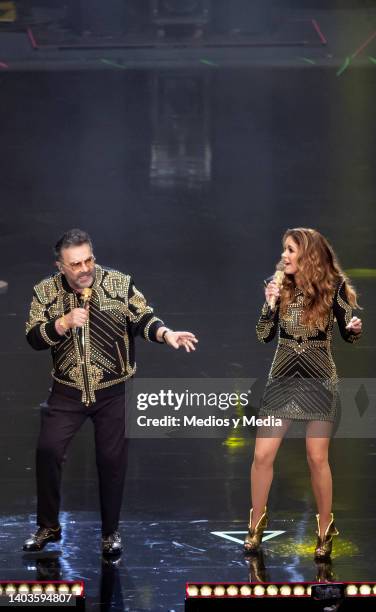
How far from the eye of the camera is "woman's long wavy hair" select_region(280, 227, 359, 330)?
7480 mm

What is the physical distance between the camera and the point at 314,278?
7477mm

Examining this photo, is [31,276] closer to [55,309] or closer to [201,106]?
[55,309]

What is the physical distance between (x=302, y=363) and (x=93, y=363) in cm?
115

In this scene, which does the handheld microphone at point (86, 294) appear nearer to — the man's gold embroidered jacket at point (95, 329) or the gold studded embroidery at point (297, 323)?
the man's gold embroidered jacket at point (95, 329)

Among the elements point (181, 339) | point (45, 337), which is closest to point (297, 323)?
point (181, 339)

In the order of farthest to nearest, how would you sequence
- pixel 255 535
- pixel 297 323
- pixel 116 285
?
pixel 255 535 → pixel 116 285 → pixel 297 323

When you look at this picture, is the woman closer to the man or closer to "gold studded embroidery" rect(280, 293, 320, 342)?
"gold studded embroidery" rect(280, 293, 320, 342)

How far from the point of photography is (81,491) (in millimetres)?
8797

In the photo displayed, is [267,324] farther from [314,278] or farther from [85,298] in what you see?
[85,298]

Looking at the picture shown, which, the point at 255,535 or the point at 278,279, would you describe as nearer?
the point at 278,279

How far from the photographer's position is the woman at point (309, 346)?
7.49 meters

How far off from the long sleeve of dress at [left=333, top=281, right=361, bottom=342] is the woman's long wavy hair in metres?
0.03

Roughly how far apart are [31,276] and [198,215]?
3.19m

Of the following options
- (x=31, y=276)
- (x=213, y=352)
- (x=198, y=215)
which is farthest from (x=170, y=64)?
(x=213, y=352)
